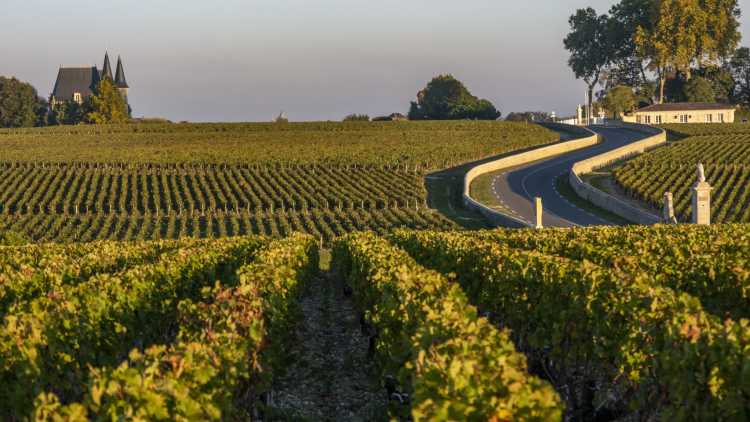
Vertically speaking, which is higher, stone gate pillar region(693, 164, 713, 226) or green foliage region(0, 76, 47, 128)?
green foliage region(0, 76, 47, 128)

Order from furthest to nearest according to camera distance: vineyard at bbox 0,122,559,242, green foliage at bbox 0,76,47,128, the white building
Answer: green foliage at bbox 0,76,47,128, the white building, vineyard at bbox 0,122,559,242

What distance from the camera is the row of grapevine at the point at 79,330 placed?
33.8ft

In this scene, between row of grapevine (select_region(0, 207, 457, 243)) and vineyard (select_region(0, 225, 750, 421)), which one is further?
row of grapevine (select_region(0, 207, 457, 243))

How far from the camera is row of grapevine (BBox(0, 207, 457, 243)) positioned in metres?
54.0

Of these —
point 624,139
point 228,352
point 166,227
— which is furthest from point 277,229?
point 624,139

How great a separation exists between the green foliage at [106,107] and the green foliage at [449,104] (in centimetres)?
4589

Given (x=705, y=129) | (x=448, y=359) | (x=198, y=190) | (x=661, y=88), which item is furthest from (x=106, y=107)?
(x=448, y=359)

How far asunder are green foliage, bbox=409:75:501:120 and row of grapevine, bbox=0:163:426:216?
66.1 m

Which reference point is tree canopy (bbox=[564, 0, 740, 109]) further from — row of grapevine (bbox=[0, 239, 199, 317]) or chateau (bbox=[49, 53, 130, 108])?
row of grapevine (bbox=[0, 239, 199, 317])

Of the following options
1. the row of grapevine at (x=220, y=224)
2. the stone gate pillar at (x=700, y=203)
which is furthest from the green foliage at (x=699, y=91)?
the stone gate pillar at (x=700, y=203)

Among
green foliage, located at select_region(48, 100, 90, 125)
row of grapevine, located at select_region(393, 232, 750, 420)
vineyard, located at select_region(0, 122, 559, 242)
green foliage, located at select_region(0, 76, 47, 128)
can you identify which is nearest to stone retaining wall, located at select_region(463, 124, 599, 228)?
vineyard, located at select_region(0, 122, 559, 242)

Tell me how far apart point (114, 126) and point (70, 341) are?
11491 cm

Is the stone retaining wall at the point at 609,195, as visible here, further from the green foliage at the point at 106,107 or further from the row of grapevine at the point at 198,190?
the green foliage at the point at 106,107

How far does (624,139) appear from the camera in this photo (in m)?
104
